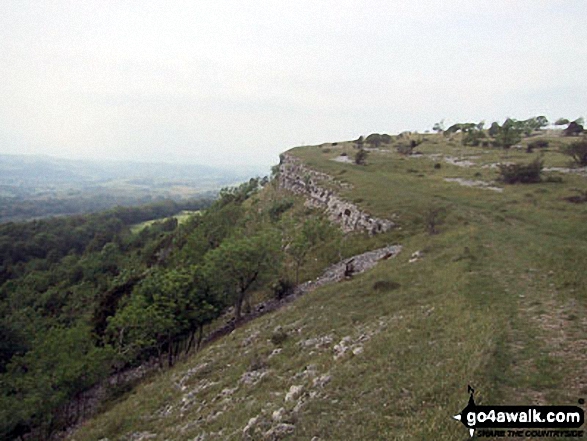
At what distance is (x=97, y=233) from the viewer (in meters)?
161

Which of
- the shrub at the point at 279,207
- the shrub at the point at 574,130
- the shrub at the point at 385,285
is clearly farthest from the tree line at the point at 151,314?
the shrub at the point at 574,130

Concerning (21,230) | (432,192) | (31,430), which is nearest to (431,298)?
(31,430)

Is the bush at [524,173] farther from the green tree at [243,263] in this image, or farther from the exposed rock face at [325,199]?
the green tree at [243,263]

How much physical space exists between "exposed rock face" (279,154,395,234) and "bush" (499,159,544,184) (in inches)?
1054

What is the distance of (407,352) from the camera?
1612cm

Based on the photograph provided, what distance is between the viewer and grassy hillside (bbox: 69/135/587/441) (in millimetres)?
12289

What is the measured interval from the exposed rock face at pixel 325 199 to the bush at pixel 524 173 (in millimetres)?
26767

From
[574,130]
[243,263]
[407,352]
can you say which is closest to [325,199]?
[243,263]

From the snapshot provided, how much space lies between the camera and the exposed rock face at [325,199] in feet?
168

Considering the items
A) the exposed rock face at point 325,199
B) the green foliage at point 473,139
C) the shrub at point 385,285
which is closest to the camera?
the shrub at point 385,285

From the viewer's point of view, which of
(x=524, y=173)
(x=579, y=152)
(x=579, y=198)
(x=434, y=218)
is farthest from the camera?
(x=579, y=152)

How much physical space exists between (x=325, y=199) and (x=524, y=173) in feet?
107

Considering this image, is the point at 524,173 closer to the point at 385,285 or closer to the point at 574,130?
the point at 385,285

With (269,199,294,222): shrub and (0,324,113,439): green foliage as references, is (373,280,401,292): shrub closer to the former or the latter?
(0,324,113,439): green foliage
